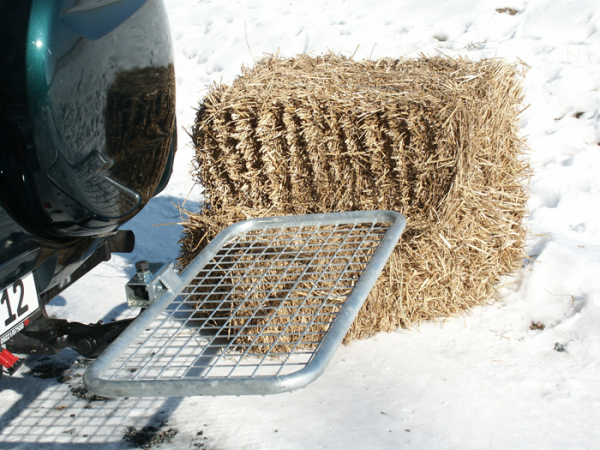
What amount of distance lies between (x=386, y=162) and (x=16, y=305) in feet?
5.51

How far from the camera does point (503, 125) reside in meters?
2.94

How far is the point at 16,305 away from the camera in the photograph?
1689mm

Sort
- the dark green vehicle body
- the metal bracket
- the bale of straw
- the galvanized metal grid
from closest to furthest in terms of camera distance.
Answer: the galvanized metal grid < the dark green vehicle body < the metal bracket < the bale of straw

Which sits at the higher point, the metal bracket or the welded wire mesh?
the metal bracket

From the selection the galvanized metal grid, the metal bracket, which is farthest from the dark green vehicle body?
the galvanized metal grid

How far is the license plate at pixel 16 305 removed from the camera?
5.38 ft

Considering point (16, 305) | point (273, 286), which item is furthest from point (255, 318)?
point (16, 305)

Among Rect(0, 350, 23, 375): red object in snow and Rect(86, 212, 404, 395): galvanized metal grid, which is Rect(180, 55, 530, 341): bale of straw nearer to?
Rect(86, 212, 404, 395): galvanized metal grid

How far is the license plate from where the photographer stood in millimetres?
1640

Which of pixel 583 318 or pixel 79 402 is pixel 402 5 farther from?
pixel 79 402

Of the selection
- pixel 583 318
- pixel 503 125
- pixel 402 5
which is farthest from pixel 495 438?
pixel 402 5

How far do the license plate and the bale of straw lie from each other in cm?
102

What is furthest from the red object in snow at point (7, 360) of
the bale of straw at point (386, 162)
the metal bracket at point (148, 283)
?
the bale of straw at point (386, 162)

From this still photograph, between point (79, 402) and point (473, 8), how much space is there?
21.3 feet
